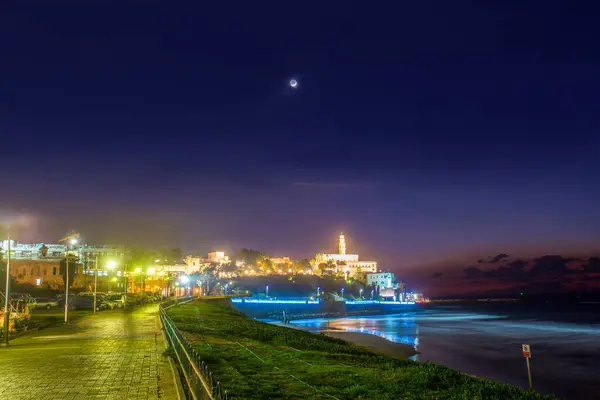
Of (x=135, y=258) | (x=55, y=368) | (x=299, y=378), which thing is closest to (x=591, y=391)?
(x=299, y=378)

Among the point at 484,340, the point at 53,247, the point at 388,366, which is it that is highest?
the point at 53,247

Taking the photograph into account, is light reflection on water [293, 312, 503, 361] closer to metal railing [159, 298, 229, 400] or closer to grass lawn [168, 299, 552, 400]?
grass lawn [168, 299, 552, 400]

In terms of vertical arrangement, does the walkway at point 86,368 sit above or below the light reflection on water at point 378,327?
above

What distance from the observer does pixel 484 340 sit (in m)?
63.4

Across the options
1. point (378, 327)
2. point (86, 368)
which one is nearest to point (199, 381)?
point (86, 368)

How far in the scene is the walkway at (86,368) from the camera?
40.8 feet

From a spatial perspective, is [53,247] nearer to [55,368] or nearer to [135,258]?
[135,258]

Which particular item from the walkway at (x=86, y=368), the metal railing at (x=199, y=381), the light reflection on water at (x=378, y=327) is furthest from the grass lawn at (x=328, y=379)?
the light reflection on water at (x=378, y=327)

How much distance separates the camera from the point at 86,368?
52.3ft

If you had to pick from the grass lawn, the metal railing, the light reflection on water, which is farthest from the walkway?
the light reflection on water

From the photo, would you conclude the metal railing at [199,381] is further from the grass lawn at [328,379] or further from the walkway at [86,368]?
the grass lawn at [328,379]

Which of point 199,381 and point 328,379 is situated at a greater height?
point 199,381

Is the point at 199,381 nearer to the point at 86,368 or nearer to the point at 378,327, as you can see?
the point at 86,368

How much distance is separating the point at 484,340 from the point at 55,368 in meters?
58.3
